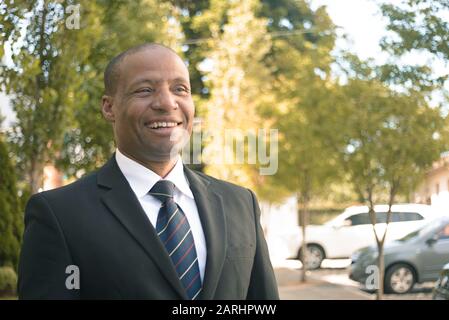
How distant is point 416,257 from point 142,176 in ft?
43.7

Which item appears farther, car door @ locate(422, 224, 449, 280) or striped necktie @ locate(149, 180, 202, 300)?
car door @ locate(422, 224, 449, 280)

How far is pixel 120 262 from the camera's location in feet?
6.84

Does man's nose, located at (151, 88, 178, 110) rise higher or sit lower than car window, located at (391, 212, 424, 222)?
lower

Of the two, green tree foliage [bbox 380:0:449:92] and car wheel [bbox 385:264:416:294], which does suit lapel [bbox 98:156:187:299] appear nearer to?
green tree foliage [bbox 380:0:449:92]

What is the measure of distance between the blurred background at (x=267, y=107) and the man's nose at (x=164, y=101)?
427 cm

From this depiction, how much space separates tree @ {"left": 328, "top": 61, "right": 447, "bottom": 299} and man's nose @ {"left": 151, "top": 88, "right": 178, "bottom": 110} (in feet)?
35.4

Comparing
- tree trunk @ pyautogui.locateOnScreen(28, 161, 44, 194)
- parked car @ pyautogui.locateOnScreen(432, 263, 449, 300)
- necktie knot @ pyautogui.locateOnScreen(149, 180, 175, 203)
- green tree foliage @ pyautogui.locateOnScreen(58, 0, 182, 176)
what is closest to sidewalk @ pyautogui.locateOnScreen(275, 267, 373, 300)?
green tree foliage @ pyautogui.locateOnScreen(58, 0, 182, 176)

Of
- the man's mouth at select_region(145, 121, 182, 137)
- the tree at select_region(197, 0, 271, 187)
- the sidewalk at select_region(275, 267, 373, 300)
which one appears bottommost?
the sidewalk at select_region(275, 267, 373, 300)

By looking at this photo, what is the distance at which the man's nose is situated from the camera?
2199 millimetres

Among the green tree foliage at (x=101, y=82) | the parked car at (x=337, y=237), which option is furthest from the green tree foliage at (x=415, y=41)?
the parked car at (x=337, y=237)

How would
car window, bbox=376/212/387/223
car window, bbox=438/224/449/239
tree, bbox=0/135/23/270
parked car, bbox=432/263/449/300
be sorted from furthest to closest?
1. car window, bbox=376/212/387/223
2. car window, bbox=438/224/449/239
3. tree, bbox=0/135/23/270
4. parked car, bbox=432/263/449/300

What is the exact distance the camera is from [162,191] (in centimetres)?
224

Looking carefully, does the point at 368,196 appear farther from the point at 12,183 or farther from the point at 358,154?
the point at 12,183

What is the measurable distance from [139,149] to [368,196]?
39.9 feet
